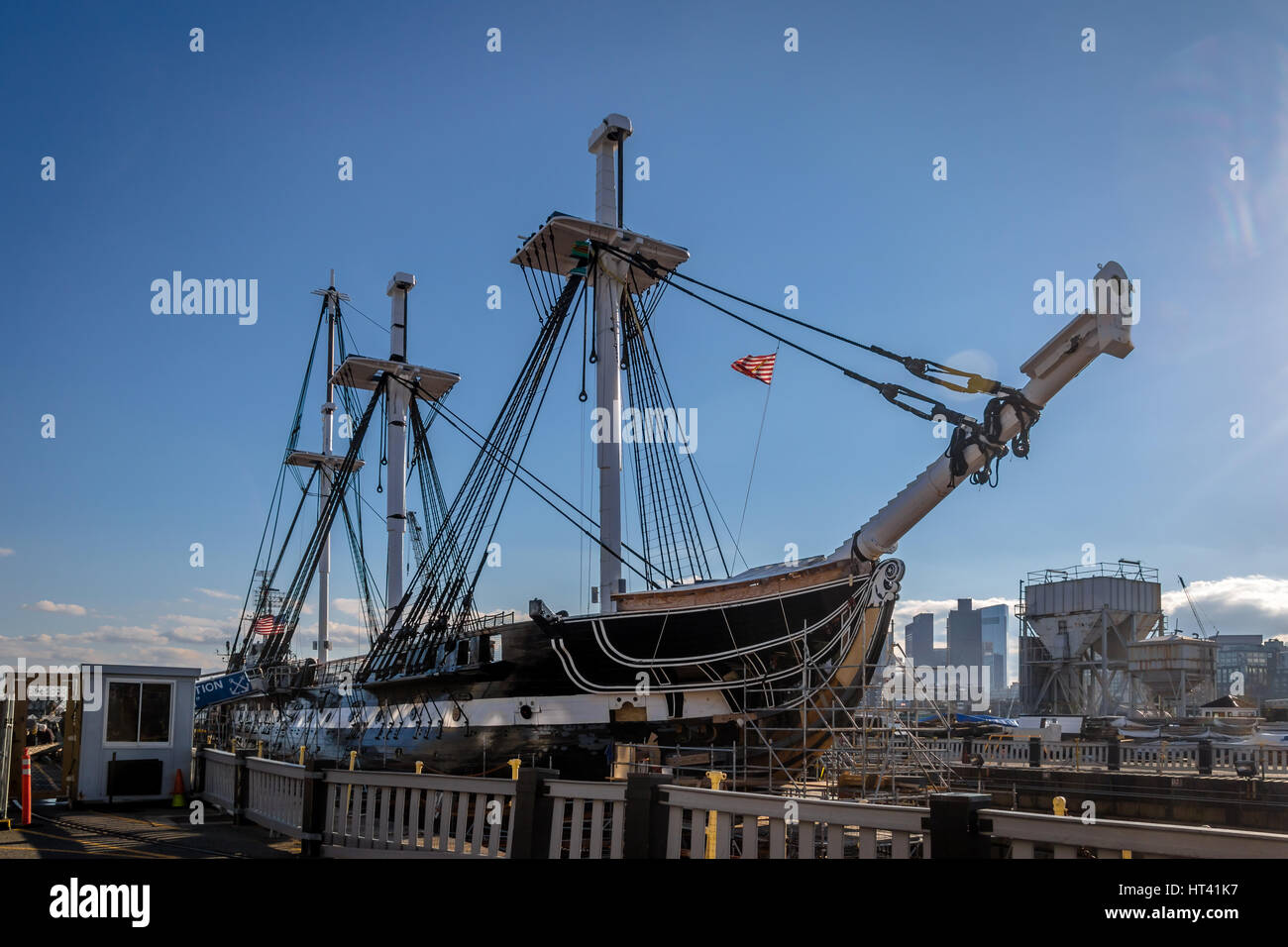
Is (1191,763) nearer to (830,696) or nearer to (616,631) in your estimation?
(830,696)

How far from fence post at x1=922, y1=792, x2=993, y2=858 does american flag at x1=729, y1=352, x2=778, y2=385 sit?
57.2ft

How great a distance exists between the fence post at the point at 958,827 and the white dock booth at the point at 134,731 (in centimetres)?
1457

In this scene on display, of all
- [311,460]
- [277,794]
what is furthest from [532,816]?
[311,460]

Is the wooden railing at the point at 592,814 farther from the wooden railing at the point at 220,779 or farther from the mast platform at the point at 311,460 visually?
the mast platform at the point at 311,460

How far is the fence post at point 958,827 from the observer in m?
5.11

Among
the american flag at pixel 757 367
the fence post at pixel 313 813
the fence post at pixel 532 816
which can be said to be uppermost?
the american flag at pixel 757 367

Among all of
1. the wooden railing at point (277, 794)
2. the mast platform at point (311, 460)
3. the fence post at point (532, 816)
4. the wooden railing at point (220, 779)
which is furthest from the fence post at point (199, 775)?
the mast platform at point (311, 460)

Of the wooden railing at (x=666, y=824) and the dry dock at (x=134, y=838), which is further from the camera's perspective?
the dry dock at (x=134, y=838)

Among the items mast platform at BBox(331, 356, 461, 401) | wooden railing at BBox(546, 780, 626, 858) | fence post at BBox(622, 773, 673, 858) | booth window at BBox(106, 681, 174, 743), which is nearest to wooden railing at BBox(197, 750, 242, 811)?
booth window at BBox(106, 681, 174, 743)

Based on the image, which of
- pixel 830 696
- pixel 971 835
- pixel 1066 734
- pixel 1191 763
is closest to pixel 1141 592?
pixel 1066 734

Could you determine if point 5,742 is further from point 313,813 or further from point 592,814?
point 592,814
